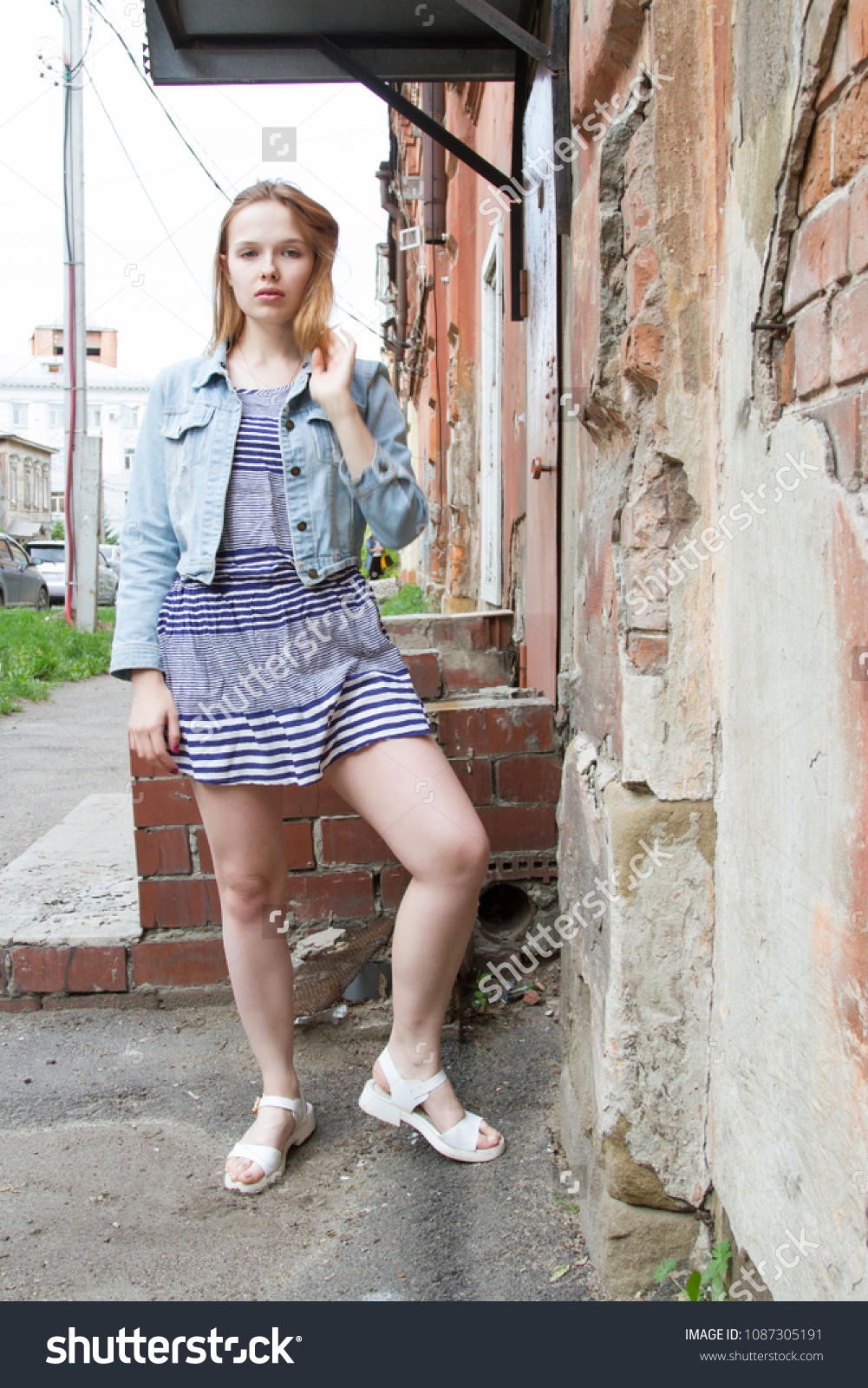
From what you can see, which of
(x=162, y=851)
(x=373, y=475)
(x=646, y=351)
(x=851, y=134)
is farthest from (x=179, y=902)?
(x=851, y=134)

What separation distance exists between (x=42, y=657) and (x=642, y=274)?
949cm

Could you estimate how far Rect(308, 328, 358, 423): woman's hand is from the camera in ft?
5.89

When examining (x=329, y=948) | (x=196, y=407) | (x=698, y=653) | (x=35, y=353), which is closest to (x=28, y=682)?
(x=329, y=948)

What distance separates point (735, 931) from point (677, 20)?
4.30 feet

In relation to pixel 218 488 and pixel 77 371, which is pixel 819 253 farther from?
pixel 77 371

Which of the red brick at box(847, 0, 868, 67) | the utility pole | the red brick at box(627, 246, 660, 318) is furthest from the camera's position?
the utility pole

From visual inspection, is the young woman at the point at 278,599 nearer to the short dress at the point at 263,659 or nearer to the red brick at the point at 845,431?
the short dress at the point at 263,659

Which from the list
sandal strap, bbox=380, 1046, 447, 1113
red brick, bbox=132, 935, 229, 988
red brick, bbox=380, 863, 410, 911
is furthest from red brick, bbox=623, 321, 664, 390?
red brick, bbox=132, 935, 229, 988

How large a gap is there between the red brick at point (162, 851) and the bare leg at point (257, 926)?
76cm

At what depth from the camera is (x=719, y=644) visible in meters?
1.55

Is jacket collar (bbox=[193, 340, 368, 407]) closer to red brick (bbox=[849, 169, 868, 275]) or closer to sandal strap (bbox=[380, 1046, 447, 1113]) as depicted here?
red brick (bbox=[849, 169, 868, 275])

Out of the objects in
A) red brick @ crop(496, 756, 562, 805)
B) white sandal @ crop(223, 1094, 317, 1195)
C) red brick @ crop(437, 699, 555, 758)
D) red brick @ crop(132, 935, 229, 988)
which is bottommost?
white sandal @ crop(223, 1094, 317, 1195)

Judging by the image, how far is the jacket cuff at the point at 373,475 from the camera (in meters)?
1.81

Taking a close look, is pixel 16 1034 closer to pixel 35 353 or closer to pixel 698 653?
pixel 698 653
